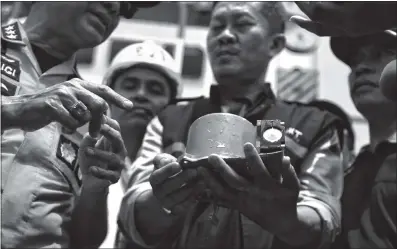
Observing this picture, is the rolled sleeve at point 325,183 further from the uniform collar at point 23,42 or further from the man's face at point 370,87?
the uniform collar at point 23,42

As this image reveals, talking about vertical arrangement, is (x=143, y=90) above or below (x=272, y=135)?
below

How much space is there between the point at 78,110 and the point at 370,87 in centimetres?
56

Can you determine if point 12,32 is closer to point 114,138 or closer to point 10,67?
point 10,67

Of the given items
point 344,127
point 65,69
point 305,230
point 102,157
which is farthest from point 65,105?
point 344,127

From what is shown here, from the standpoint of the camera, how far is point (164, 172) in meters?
0.74

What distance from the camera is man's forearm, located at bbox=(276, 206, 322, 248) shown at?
2.61 ft

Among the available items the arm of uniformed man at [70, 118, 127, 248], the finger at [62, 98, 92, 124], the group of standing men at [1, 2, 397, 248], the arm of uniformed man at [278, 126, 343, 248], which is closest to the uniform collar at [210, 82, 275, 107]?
the group of standing men at [1, 2, 397, 248]

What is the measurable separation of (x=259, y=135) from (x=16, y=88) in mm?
326

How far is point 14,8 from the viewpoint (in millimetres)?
980

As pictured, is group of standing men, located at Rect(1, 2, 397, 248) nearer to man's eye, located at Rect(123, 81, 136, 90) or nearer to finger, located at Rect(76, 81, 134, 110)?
finger, located at Rect(76, 81, 134, 110)

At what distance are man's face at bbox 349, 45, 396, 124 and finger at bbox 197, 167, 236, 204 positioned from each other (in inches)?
15.5

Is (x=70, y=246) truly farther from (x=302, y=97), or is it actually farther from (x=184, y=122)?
(x=302, y=97)

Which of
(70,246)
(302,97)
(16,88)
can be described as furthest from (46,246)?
(302,97)

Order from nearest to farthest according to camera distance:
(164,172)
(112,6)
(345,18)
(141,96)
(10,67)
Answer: (345,18), (164,172), (10,67), (112,6), (141,96)
